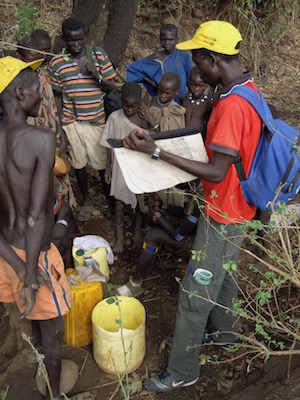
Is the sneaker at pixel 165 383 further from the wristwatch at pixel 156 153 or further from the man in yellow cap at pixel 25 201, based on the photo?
the wristwatch at pixel 156 153

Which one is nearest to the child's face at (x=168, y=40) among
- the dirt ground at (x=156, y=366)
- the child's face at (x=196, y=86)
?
the child's face at (x=196, y=86)

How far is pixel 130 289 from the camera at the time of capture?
12.2 ft

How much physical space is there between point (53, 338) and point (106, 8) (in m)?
4.04

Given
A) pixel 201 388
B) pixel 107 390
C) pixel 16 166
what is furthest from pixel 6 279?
pixel 201 388

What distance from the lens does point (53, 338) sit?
268cm

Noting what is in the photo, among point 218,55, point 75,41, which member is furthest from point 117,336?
point 75,41

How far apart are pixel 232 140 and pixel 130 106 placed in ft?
5.78

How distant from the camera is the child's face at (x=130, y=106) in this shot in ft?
12.2

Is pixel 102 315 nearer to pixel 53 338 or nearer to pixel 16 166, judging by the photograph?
pixel 53 338

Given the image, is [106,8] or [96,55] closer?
[96,55]

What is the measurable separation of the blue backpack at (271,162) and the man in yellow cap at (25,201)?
1050 mm

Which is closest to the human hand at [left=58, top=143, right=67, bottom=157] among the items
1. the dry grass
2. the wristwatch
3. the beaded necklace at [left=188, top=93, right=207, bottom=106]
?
the beaded necklace at [left=188, top=93, right=207, bottom=106]

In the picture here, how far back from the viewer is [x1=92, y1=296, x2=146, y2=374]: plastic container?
2.91 meters

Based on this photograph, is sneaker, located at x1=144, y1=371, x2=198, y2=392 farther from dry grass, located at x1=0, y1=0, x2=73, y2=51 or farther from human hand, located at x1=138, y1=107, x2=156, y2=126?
dry grass, located at x1=0, y1=0, x2=73, y2=51
